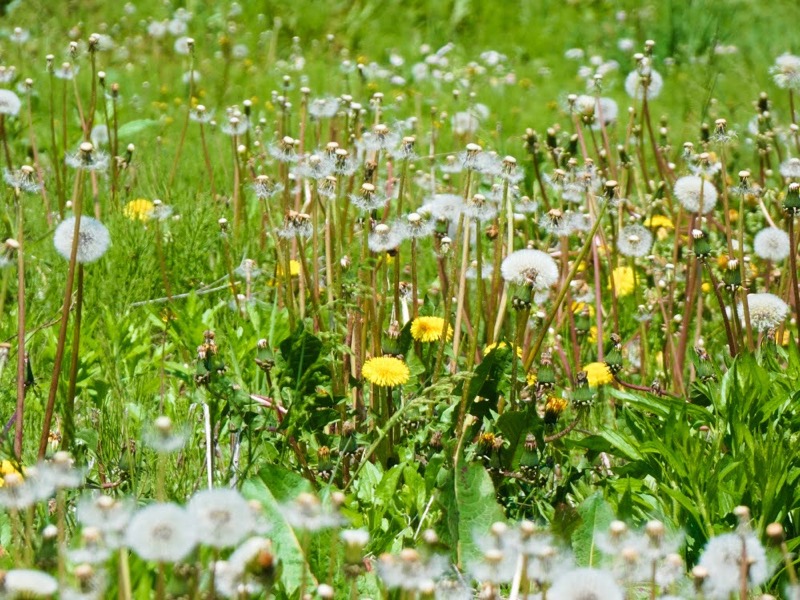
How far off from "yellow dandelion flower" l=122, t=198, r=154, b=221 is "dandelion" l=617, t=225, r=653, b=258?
47.2 inches

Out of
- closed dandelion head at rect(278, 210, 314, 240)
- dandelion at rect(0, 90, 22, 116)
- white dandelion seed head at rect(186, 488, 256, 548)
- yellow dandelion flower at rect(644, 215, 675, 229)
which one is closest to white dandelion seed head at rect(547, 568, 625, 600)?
white dandelion seed head at rect(186, 488, 256, 548)

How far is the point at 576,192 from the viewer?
8.60ft

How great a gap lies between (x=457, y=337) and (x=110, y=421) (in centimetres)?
64

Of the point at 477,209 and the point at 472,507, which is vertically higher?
the point at 477,209

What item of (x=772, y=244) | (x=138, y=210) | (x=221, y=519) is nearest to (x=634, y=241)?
(x=772, y=244)

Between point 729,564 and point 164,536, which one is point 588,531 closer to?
point 729,564

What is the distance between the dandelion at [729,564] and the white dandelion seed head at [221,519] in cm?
51

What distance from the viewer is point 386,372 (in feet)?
6.46

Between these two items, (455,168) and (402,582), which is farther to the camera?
(455,168)

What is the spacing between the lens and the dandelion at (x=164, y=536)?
1.06 m

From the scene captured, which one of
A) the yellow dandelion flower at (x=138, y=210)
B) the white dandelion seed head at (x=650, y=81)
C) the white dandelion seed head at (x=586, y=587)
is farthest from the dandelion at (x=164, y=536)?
the white dandelion seed head at (x=650, y=81)

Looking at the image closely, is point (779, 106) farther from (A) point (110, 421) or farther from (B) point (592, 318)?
(A) point (110, 421)

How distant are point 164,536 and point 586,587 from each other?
429 millimetres

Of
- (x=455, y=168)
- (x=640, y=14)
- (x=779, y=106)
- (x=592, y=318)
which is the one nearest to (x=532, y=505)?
(x=455, y=168)
